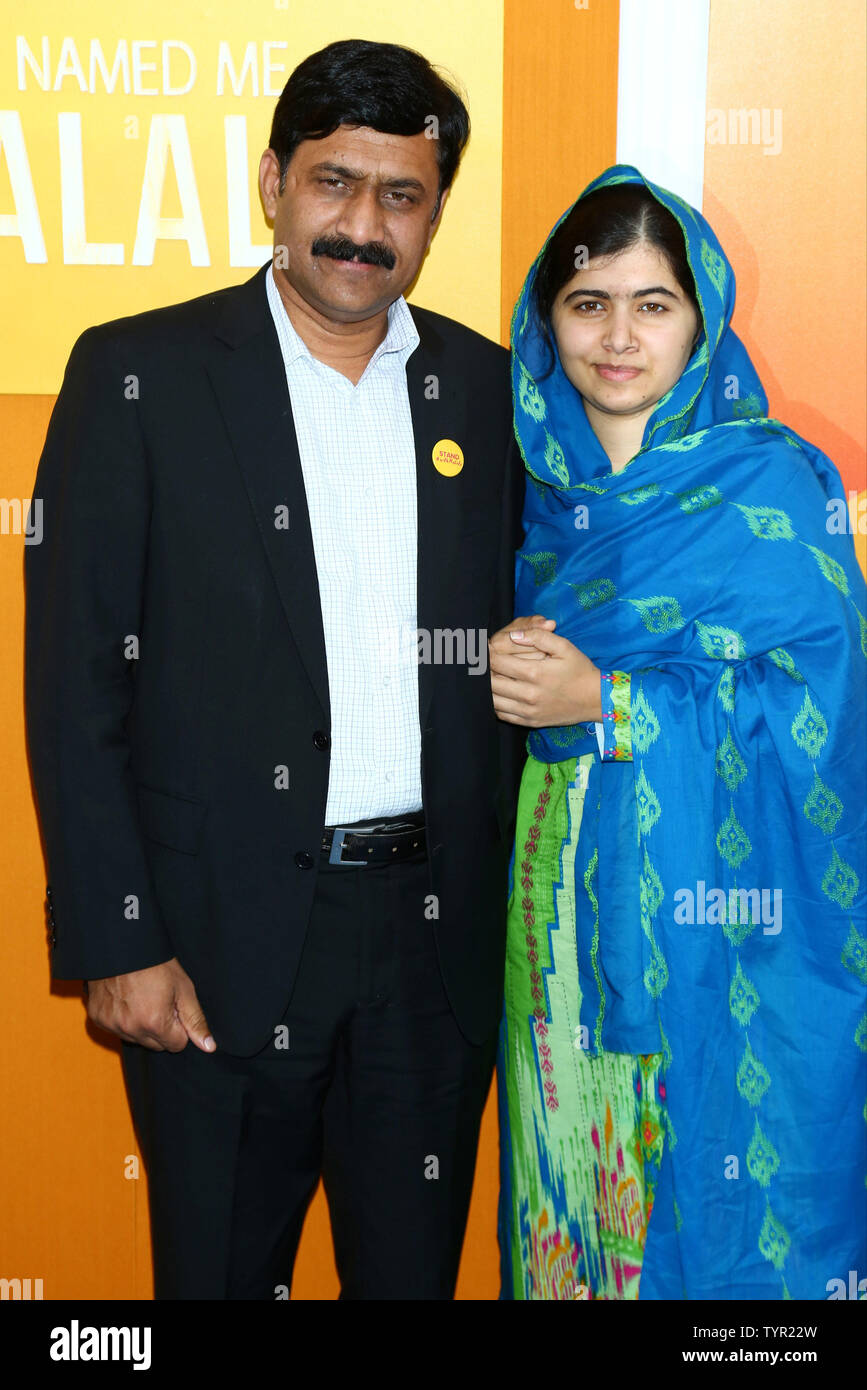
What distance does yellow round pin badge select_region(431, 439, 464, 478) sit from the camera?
175 centimetres

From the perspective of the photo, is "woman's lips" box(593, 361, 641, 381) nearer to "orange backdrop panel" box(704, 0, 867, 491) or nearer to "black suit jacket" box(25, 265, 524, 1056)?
"black suit jacket" box(25, 265, 524, 1056)

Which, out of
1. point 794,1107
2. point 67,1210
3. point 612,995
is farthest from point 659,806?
point 67,1210

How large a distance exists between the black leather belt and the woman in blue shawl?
23cm

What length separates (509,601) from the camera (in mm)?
1937

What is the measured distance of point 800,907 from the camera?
1816 mm

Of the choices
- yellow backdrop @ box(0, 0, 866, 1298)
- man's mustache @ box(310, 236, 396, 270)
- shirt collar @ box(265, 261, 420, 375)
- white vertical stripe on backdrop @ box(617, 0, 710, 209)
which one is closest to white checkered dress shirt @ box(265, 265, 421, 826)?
shirt collar @ box(265, 261, 420, 375)

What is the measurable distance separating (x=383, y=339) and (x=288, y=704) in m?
0.58

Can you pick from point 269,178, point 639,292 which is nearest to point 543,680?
point 639,292

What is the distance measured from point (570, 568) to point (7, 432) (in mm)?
999

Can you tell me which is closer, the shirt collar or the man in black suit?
the man in black suit

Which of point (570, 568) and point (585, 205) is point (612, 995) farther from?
point (585, 205)

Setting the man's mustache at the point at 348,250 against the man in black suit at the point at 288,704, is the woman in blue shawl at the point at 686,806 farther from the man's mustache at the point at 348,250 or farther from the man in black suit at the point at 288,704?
the man's mustache at the point at 348,250

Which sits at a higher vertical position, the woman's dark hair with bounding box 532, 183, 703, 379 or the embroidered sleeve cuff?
the woman's dark hair with bounding box 532, 183, 703, 379

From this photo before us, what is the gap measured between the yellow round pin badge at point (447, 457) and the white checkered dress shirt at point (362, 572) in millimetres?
35
